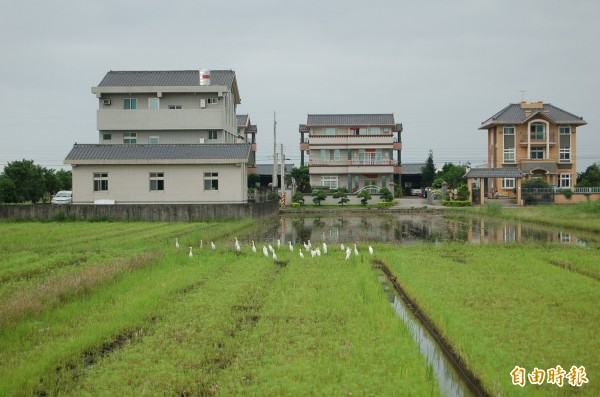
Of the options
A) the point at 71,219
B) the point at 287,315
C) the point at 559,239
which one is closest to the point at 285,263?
the point at 287,315

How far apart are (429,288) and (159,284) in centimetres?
446

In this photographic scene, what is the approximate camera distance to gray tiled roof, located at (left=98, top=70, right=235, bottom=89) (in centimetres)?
3588

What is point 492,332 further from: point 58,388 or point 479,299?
point 58,388

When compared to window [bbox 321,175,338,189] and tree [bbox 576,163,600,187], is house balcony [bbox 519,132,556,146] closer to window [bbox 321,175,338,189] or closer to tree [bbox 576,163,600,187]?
A: tree [bbox 576,163,600,187]

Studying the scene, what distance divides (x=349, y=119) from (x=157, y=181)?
30.8 meters

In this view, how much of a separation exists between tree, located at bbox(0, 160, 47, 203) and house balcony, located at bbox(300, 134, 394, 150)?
24.9 meters

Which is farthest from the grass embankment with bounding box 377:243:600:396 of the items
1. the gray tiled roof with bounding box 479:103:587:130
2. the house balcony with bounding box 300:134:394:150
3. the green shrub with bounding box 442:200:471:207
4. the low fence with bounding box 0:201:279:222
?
the house balcony with bounding box 300:134:394:150

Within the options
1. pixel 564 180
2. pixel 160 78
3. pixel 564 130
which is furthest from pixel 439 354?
pixel 564 130

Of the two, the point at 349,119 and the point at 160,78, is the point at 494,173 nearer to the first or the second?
the point at 349,119

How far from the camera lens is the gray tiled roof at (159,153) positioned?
96.3ft

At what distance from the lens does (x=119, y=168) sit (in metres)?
29.7

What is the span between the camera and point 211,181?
29859mm

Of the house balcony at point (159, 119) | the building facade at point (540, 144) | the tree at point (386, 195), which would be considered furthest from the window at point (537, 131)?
the house balcony at point (159, 119)

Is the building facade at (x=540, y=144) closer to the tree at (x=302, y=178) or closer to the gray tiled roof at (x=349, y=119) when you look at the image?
the gray tiled roof at (x=349, y=119)
